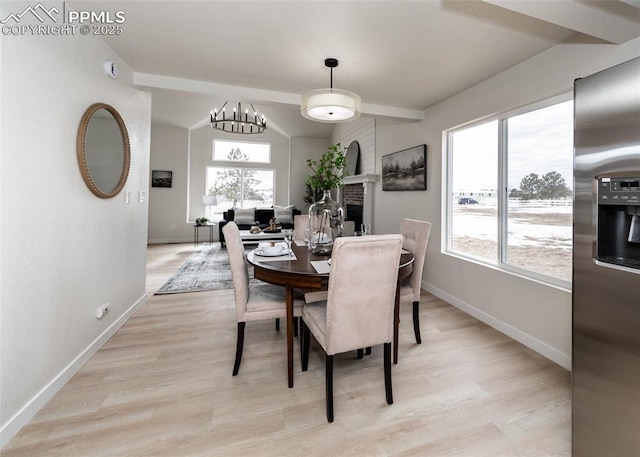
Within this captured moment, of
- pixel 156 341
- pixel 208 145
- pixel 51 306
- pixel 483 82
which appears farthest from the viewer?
pixel 208 145

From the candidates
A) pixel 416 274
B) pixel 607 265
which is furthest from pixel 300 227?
pixel 607 265

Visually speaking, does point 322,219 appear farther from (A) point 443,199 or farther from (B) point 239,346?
(A) point 443,199

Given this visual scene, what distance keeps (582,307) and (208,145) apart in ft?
26.1

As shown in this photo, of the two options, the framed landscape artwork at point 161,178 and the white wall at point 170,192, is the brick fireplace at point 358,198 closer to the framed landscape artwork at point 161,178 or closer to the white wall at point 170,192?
the white wall at point 170,192

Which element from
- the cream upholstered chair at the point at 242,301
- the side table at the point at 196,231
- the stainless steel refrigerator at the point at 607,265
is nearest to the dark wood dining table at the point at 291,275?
the cream upholstered chair at the point at 242,301

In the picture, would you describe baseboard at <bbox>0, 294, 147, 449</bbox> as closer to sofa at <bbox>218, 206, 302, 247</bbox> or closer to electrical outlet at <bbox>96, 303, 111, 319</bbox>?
electrical outlet at <bbox>96, 303, 111, 319</bbox>

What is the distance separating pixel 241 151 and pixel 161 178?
2130 mm

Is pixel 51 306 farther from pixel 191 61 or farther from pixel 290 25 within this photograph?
pixel 290 25

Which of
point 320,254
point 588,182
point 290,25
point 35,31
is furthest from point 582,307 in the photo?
point 35,31

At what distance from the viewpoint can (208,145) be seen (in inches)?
297

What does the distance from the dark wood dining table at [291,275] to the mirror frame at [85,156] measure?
4.00 feet

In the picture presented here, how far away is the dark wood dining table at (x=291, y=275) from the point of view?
1608mm

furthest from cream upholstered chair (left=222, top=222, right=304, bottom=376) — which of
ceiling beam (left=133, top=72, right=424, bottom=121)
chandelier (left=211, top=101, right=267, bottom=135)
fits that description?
chandelier (left=211, top=101, right=267, bottom=135)

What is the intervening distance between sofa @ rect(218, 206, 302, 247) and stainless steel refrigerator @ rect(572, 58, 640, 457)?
6.32m
